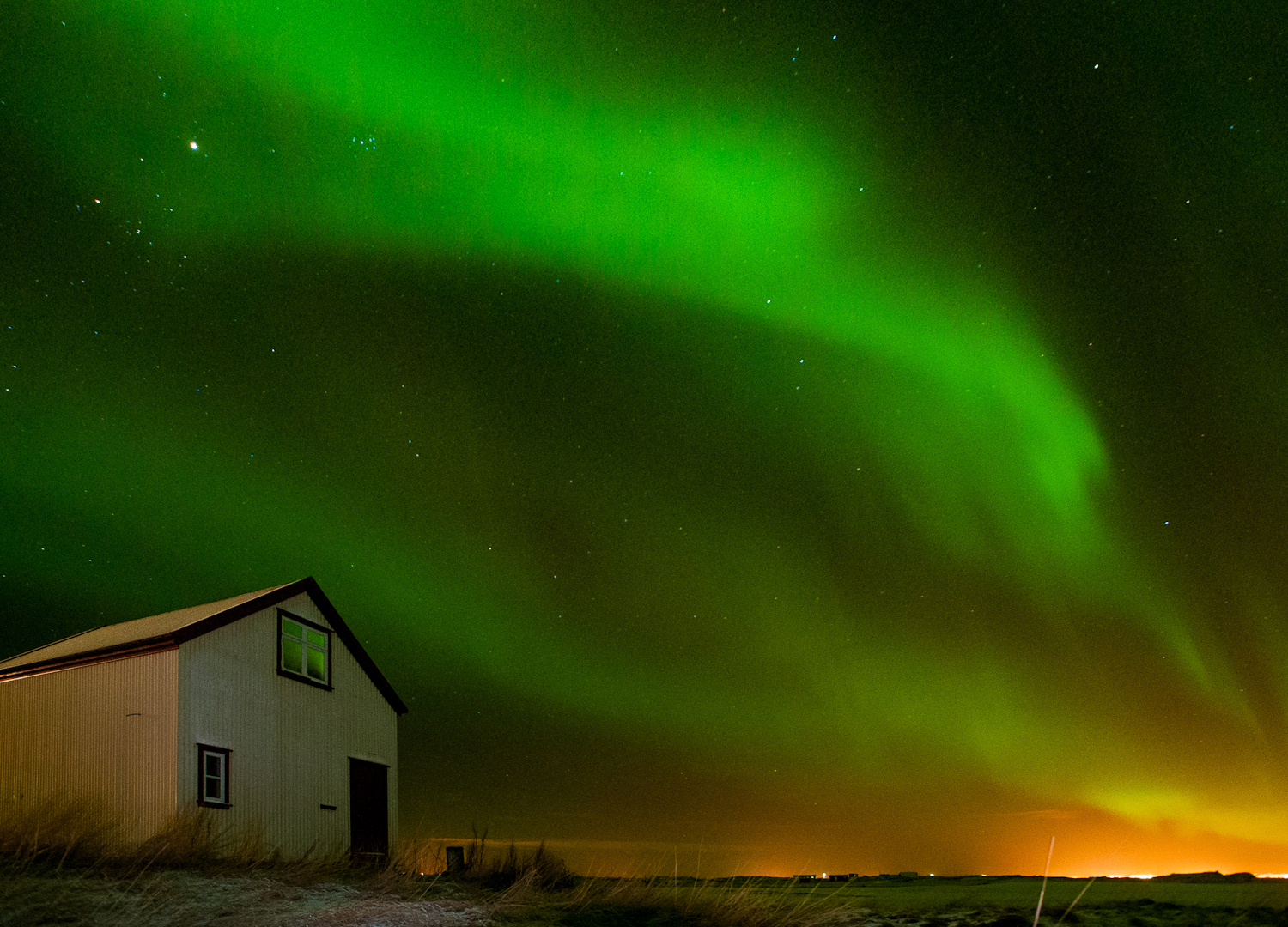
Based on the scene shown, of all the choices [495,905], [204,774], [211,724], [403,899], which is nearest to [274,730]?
[211,724]

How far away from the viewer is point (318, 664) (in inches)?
884

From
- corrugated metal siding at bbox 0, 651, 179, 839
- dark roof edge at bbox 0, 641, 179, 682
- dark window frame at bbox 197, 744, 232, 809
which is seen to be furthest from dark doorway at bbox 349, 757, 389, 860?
dark roof edge at bbox 0, 641, 179, 682

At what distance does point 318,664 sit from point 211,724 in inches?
145

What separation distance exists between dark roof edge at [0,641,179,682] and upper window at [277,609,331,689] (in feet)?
9.56

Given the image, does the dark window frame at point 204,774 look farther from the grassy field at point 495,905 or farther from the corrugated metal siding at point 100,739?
the grassy field at point 495,905

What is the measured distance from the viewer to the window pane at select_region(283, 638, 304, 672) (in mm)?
21250

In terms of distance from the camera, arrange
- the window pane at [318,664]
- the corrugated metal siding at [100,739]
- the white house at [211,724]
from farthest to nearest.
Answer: the window pane at [318,664] → the white house at [211,724] → the corrugated metal siding at [100,739]

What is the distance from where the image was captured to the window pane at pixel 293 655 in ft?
69.7

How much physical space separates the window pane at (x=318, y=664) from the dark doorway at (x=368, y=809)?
6.46 ft

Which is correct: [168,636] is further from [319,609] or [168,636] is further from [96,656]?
[319,609]

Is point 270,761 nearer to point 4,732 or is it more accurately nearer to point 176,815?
point 176,815

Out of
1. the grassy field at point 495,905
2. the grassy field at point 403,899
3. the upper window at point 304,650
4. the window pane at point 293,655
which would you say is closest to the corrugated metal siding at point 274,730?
the upper window at point 304,650

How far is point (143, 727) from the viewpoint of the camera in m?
18.3

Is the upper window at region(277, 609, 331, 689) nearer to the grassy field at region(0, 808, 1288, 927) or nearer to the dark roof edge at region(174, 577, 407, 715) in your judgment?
the dark roof edge at region(174, 577, 407, 715)
